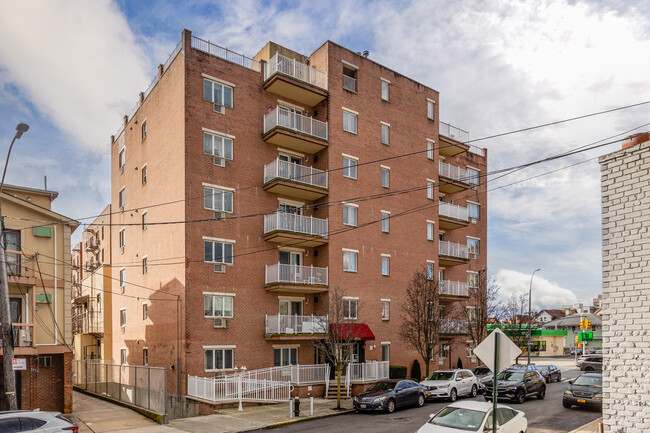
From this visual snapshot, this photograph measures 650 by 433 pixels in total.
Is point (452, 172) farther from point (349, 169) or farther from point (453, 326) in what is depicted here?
point (453, 326)

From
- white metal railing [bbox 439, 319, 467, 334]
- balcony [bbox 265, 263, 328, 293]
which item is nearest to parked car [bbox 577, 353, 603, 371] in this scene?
white metal railing [bbox 439, 319, 467, 334]

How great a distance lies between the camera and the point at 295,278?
1131 inches

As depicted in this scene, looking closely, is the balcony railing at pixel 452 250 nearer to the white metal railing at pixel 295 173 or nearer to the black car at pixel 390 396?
the white metal railing at pixel 295 173

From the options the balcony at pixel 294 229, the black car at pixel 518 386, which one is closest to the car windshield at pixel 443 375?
the black car at pixel 518 386

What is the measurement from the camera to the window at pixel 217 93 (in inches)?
1125

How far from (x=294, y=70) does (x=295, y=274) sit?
12.1 metres

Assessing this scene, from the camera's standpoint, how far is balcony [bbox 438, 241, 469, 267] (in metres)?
39.3

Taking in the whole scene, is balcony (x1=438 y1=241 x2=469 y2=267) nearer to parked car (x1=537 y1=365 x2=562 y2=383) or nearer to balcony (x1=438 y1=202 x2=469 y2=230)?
balcony (x1=438 y1=202 x2=469 y2=230)

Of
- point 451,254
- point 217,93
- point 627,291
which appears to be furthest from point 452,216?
point 627,291

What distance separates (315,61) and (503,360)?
2775 cm

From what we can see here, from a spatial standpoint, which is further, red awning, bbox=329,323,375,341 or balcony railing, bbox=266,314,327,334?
balcony railing, bbox=266,314,327,334

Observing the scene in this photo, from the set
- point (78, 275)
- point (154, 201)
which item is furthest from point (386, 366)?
point (78, 275)

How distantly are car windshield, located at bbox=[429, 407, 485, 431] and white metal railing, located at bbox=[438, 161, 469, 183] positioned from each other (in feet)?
89.1

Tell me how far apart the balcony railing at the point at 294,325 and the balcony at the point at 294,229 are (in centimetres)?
432
